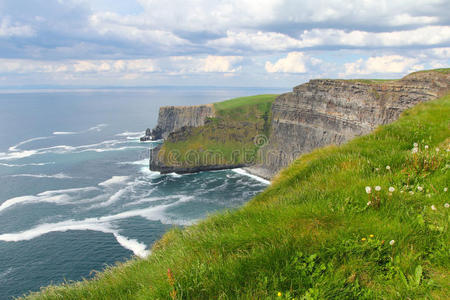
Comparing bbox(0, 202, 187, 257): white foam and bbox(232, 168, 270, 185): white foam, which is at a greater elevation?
bbox(0, 202, 187, 257): white foam

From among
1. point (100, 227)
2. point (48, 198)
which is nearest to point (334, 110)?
point (100, 227)

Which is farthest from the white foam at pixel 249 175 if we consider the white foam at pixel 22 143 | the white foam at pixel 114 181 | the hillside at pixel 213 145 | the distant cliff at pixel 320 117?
the white foam at pixel 22 143

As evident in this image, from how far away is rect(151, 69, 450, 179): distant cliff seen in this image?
251 ft

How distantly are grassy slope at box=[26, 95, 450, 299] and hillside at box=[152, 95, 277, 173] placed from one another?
11690 cm

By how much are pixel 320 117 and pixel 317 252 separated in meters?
114

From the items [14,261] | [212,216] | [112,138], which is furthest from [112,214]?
[112,138]

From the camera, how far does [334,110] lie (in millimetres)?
104000

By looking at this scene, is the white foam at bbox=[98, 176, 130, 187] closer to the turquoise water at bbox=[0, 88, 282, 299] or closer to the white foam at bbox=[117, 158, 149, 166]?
the turquoise water at bbox=[0, 88, 282, 299]

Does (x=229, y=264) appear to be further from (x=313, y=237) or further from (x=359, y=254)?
(x=359, y=254)

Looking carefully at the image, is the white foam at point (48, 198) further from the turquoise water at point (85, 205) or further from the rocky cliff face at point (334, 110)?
the rocky cliff face at point (334, 110)

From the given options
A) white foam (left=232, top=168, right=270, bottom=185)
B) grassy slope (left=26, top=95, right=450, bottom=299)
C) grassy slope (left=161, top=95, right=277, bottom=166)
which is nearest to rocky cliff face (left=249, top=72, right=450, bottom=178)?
white foam (left=232, top=168, right=270, bottom=185)

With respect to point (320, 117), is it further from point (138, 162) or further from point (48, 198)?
point (48, 198)

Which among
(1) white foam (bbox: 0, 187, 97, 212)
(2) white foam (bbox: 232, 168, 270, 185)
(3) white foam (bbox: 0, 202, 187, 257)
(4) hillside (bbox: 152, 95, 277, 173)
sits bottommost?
(2) white foam (bbox: 232, 168, 270, 185)

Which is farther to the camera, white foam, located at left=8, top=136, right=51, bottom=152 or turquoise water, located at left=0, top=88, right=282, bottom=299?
white foam, located at left=8, top=136, right=51, bottom=152
